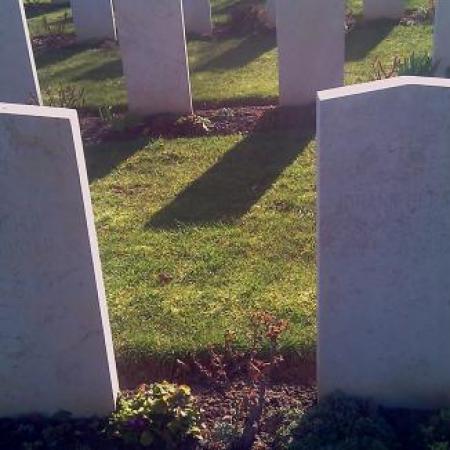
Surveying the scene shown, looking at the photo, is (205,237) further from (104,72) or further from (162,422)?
(104,72)

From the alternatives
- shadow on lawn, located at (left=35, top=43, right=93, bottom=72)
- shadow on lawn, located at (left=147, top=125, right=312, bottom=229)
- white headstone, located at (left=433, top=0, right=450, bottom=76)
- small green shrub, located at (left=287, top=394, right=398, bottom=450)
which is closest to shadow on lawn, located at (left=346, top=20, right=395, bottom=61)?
white headstone, located at (left=433, top=0, right=450, bottom=76)

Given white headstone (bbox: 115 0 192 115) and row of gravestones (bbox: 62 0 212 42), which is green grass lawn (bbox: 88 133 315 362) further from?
row of gravestones (bbox: 62 0 212 42)

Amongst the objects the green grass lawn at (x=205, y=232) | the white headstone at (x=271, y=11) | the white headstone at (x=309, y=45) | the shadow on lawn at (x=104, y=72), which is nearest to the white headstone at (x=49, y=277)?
the green grass lawn at (x=205, y=232)

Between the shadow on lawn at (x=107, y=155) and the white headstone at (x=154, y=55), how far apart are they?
67 centimetres

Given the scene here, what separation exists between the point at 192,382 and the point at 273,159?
3.11 metres

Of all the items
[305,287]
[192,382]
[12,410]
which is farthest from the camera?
[305,287]

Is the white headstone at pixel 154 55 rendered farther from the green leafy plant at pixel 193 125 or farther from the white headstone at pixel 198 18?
the white headstone at pixel 198 18

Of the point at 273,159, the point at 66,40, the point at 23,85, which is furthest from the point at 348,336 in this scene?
the point at 66,40

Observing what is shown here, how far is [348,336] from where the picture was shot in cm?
337

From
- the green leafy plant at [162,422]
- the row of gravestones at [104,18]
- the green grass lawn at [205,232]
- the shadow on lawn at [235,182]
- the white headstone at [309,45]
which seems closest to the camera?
the green leafy plant at [162,422]

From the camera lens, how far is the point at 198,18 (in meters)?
11.5

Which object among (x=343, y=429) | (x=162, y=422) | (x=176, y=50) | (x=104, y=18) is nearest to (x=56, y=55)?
(x=104, y=18)

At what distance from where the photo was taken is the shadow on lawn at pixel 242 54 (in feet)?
32.4

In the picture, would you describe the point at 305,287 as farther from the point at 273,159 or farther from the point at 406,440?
the point at 273,159
